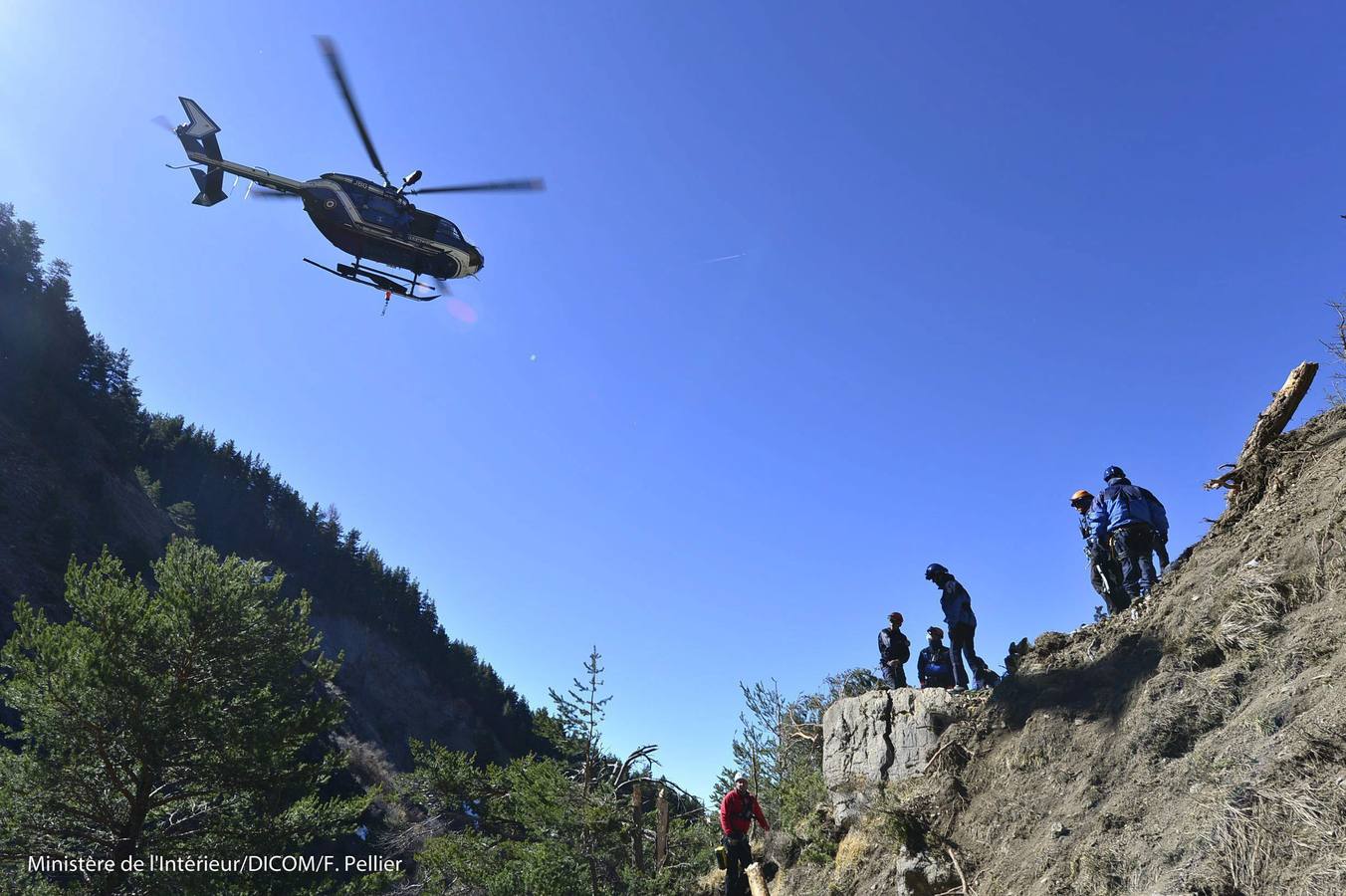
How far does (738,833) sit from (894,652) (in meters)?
3.74

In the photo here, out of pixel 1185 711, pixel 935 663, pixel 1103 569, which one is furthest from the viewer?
pixel 935 663

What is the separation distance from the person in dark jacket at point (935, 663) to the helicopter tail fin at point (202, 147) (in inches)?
698

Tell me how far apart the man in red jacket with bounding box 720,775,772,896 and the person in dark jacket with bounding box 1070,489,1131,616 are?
496 centimetres

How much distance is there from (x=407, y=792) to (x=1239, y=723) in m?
16.5

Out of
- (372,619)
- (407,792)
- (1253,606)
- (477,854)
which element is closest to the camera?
(1253,606)

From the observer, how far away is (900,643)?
10.7 meters

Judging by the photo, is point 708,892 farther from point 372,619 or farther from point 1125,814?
point 372,619

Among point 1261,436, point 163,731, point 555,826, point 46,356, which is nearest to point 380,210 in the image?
point 163,731

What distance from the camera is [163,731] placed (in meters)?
11.0

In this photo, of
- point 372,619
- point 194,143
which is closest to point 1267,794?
point 194,143

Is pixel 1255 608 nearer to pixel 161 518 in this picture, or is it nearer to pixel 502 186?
pixel 502 186

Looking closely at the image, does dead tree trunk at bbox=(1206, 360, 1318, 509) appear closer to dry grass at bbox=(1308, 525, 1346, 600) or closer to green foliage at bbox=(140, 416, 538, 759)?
dry grass at bbox=(1308, 525, 1346, 600)

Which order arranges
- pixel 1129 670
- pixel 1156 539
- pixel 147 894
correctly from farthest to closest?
pixel 147 894
pixel 1156 539
pixel 1129 670

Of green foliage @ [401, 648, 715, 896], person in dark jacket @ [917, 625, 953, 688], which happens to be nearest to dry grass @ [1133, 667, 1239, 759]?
person in dark jacket @ [917, 625, 953, 688]
